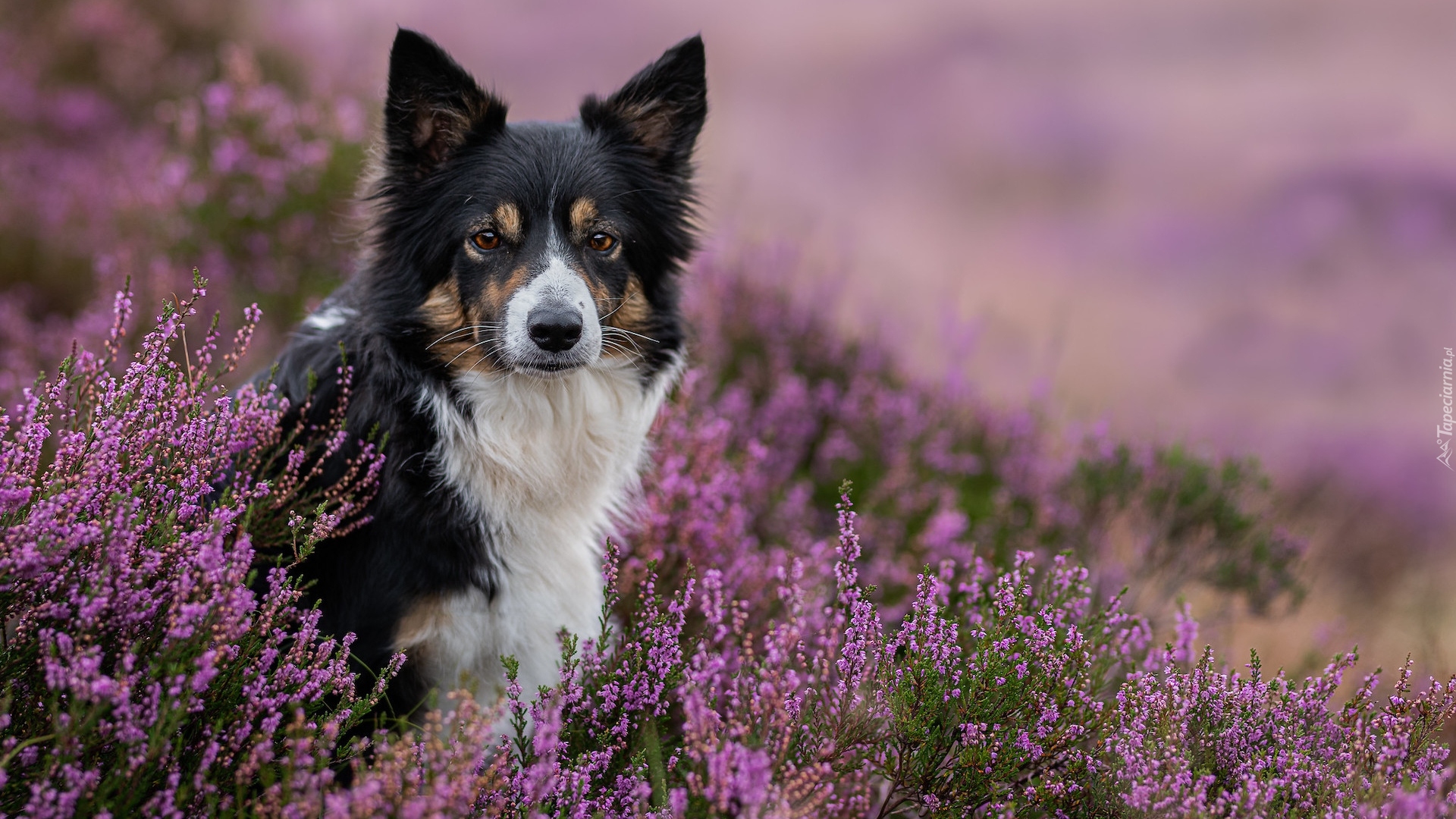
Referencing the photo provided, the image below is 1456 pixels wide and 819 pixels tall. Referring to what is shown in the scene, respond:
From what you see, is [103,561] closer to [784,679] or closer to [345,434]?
[345,434]

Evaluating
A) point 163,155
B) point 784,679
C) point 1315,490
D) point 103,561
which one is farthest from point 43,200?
point 1315,490

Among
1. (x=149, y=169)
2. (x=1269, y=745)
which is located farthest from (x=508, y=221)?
(x=149, y=169)

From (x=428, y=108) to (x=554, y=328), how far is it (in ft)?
3.10

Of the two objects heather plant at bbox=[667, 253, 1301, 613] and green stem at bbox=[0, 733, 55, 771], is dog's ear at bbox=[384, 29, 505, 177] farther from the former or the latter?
green stem at bbox=[0, 733, 55, 771]

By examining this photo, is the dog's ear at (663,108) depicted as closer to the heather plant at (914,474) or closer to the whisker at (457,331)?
the whisker at (457,331)

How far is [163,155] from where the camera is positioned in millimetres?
7473

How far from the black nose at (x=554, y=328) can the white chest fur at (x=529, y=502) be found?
31 cm

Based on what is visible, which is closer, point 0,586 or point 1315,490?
point 0,586

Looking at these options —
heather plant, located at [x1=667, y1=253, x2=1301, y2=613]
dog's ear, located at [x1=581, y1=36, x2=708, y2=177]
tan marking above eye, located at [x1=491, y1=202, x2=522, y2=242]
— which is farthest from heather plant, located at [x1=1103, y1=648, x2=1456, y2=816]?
dog's ear, located at [x1=581, y1=36, x2=708, y2=177]

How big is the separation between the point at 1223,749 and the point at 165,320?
119 inches

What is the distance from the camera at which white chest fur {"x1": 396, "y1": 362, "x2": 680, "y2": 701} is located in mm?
3172

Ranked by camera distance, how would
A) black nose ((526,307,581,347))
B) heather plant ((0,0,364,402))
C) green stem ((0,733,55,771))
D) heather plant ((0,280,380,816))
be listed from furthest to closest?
heather plant ((0,0,364,402)), black nose ((526,307,581,347)), heather plant ((0,280,380,816)), green stem ((0,733,55,771))

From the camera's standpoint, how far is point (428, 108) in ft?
11.1

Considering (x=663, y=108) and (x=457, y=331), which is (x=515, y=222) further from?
(x=663, y=108)
